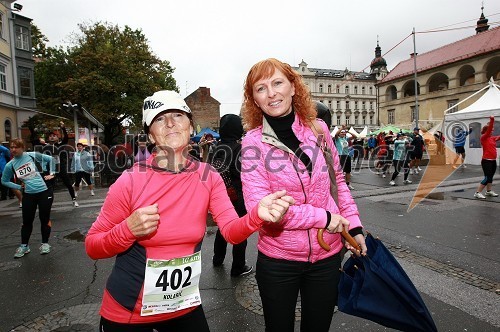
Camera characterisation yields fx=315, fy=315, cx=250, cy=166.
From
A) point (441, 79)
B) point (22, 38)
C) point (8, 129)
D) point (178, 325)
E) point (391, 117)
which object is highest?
point (22, 38)

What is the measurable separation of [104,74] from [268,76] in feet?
108

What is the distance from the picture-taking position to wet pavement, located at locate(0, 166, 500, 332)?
11.0 feet

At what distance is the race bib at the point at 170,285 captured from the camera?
173cm

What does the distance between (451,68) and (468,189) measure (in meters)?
43.3

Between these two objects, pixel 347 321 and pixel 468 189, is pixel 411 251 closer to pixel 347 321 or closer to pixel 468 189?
pixel 347 321

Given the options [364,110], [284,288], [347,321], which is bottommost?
[347,321]

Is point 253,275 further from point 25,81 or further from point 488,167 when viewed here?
point 25,81

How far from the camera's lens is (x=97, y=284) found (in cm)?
438

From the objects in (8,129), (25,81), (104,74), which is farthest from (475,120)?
(25,81)

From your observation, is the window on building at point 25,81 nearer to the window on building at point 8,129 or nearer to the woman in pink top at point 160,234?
the window on building at point 8,129

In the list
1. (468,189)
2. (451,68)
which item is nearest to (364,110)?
(451,68)

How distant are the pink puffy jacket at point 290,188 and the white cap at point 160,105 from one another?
0.53 meters

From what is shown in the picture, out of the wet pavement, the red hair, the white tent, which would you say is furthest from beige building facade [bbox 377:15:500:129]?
the red hair

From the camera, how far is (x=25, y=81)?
28391 millimetres
